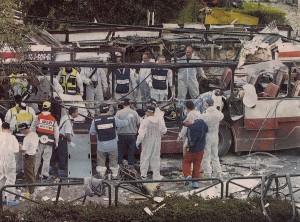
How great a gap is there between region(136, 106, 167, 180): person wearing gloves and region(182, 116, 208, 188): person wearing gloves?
1.67 ft

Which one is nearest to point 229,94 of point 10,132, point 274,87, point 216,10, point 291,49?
point 274,87

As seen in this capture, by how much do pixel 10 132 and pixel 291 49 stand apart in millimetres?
6994

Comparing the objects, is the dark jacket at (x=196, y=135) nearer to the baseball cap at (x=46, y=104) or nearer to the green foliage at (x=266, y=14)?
the baseball cap at (x=46, y=104)

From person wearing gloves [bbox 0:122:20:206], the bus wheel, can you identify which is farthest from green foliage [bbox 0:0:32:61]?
the bus wheel

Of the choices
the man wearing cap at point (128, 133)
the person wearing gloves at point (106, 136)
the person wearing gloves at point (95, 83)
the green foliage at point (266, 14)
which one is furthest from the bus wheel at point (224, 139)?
the green foliage at point (266, 14)

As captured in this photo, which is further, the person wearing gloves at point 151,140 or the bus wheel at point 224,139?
the bus wheel at point 224,139

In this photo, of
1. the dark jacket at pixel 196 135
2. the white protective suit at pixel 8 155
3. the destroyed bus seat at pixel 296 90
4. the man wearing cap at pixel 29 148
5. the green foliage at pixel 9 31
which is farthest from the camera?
the destroyed bus seat at pixel 296 90

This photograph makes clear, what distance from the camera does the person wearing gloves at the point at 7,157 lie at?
41.0ft

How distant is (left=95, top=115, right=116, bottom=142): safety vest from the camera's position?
1357cm

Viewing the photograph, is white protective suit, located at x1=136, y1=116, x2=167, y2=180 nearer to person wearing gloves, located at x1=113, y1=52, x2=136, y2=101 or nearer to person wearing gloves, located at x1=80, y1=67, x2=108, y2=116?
person wearing gloves, located at x1=113, y1=52, x2=136, y2=101

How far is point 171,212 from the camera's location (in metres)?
11.2

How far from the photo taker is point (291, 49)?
16.5m

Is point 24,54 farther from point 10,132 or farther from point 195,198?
point 195,198

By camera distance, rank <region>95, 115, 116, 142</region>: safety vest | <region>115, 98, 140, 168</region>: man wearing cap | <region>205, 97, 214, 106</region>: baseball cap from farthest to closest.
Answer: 1. <region>115, 98, 140, 168</region>: man wearing cap
2. <region>205, 97, 214, 106</region>: baseball cap
3. <region>95, 115, 116, 142</region>: safety vest
